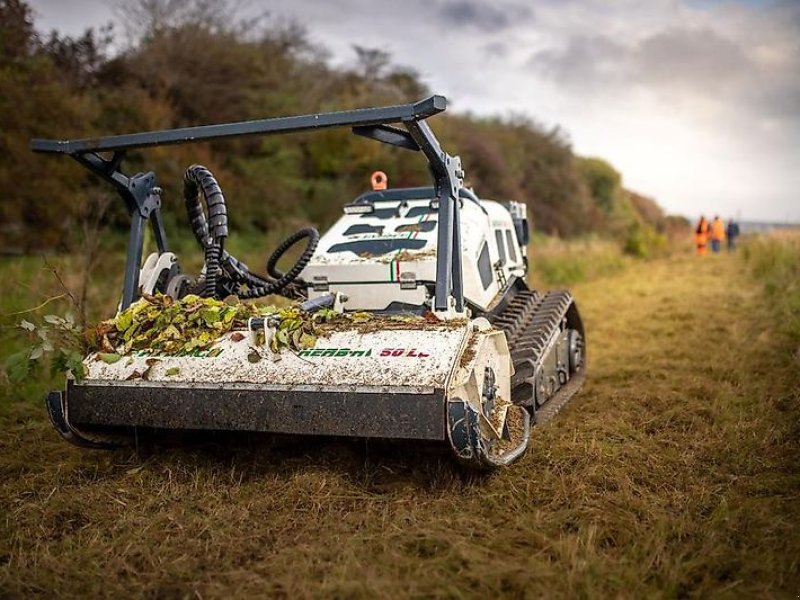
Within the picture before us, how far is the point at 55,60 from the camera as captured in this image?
14.9 metres

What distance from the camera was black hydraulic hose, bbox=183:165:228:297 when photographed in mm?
5008

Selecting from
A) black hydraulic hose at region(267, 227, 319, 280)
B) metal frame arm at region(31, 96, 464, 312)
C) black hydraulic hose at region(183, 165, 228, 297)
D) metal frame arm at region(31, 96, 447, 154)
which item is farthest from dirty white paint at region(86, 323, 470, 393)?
metal frame arm at region(31, 96, 447, 154)

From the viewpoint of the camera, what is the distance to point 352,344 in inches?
173

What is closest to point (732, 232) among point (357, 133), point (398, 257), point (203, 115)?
point (203, 115)

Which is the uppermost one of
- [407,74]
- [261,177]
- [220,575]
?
[407,74]

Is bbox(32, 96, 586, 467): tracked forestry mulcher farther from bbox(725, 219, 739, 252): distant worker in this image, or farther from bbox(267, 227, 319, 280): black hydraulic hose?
bbox(725, 219, 739, 252): distant worker

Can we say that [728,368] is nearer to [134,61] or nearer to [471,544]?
[471,544]

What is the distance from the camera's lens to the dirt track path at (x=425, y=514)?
10.5 feet

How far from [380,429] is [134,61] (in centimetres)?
1473

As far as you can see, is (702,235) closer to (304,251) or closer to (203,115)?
(203,115)

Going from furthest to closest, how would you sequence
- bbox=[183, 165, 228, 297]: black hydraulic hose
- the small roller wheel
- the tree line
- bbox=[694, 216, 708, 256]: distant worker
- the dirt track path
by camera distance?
bbox=[694, 216, 708, 256]: distant worker → the tree line → the small roller wheel → bbox=[183, 165, 228, 297]: black hydraulic hose → the dirt track path

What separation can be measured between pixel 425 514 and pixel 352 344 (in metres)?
1.03

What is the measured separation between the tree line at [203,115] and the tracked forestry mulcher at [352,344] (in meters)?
5.07


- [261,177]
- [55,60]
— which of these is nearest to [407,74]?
[261,177]
